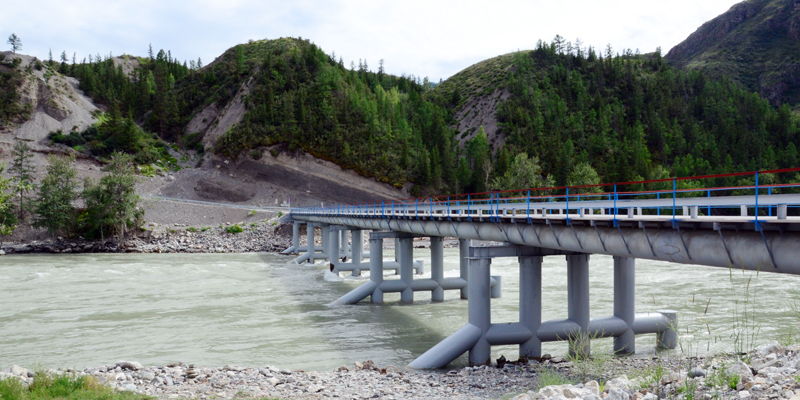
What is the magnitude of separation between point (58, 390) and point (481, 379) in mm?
9420

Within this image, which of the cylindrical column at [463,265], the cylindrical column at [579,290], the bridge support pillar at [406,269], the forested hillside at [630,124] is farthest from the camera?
the forested hillside at [630,124]

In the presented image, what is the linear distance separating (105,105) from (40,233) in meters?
84.4

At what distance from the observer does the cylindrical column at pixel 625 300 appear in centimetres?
1722

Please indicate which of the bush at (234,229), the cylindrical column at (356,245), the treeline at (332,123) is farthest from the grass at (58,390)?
Result: the treeline at (332,123)

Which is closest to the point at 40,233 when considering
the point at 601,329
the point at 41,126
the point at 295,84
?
the point at 41,126

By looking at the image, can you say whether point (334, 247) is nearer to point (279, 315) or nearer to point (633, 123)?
point (279, 315)

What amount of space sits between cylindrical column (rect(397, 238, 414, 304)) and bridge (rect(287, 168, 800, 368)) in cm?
5

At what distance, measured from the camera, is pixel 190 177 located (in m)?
97.8

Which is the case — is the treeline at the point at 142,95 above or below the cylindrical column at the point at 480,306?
above

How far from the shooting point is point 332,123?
108 meters

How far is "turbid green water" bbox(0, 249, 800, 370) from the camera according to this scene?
57.7 feet

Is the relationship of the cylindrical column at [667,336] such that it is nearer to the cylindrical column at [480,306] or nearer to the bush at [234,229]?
the cylindrical column at [480,306]

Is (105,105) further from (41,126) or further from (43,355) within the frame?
(43,355)

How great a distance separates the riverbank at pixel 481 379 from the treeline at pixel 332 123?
86076mm
